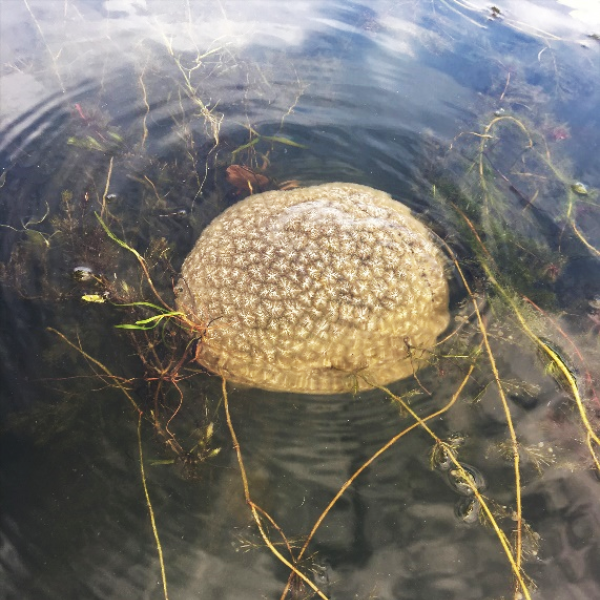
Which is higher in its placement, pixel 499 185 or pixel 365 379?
pixel 499 185

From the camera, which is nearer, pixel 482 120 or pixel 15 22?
pixel 482 120

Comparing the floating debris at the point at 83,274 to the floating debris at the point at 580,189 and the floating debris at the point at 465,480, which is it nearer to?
the floating debris at the point at 465,480

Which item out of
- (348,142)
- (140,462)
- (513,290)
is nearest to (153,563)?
(140,462)

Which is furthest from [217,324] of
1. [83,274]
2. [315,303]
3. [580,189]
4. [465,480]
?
[580,189]

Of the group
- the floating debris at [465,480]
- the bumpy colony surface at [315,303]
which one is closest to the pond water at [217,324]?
the floating debris at [465,480]

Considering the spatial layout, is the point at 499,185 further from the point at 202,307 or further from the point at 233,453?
the point at 233,453

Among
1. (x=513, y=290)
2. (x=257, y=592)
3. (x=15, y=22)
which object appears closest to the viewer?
(x=257, y=592)

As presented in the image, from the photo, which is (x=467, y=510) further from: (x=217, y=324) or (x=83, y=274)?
(x=83, y=274)
